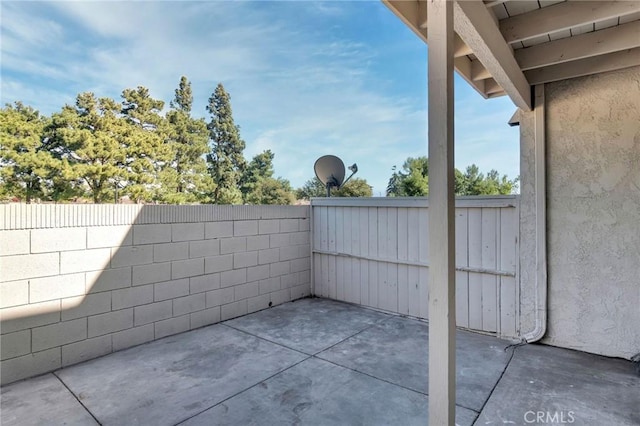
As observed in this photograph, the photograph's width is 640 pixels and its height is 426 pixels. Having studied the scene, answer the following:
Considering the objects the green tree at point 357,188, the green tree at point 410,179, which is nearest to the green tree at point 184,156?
Answer: the green tree at point 357,188

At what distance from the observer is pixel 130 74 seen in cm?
1694

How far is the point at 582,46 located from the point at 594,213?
57.1 inches

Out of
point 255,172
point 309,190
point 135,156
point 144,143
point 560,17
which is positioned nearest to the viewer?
point 560,17

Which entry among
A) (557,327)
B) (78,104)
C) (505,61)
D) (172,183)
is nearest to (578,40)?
(505,61)

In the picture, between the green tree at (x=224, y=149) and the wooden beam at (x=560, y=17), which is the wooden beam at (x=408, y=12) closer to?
the wooden beam at (x=560, y=17)

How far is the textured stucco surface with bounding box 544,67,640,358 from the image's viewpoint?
283 centimetres

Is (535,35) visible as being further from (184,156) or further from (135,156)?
(184,156)

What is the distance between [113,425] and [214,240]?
2175mm

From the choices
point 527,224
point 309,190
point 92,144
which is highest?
point 92,144

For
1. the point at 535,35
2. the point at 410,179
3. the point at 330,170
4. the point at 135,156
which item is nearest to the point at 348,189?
the point at 410,179

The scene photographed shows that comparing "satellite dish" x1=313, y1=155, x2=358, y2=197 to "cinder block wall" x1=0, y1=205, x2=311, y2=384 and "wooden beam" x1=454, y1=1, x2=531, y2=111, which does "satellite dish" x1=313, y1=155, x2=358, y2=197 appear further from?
"wooden beam" x1=454, y1=1, x2=531, y2=111

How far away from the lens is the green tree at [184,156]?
1683cm

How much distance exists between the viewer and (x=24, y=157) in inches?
544

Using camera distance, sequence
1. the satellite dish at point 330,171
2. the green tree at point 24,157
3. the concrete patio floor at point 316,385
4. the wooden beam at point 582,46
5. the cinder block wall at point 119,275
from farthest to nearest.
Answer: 1. the green tree at point 24,157
2. the satellite dish at point 330,171
3. the cinder block wall at point 119,275
4. the wooden beam at point 582,46
5. the concrete patio floor at point 316,385
